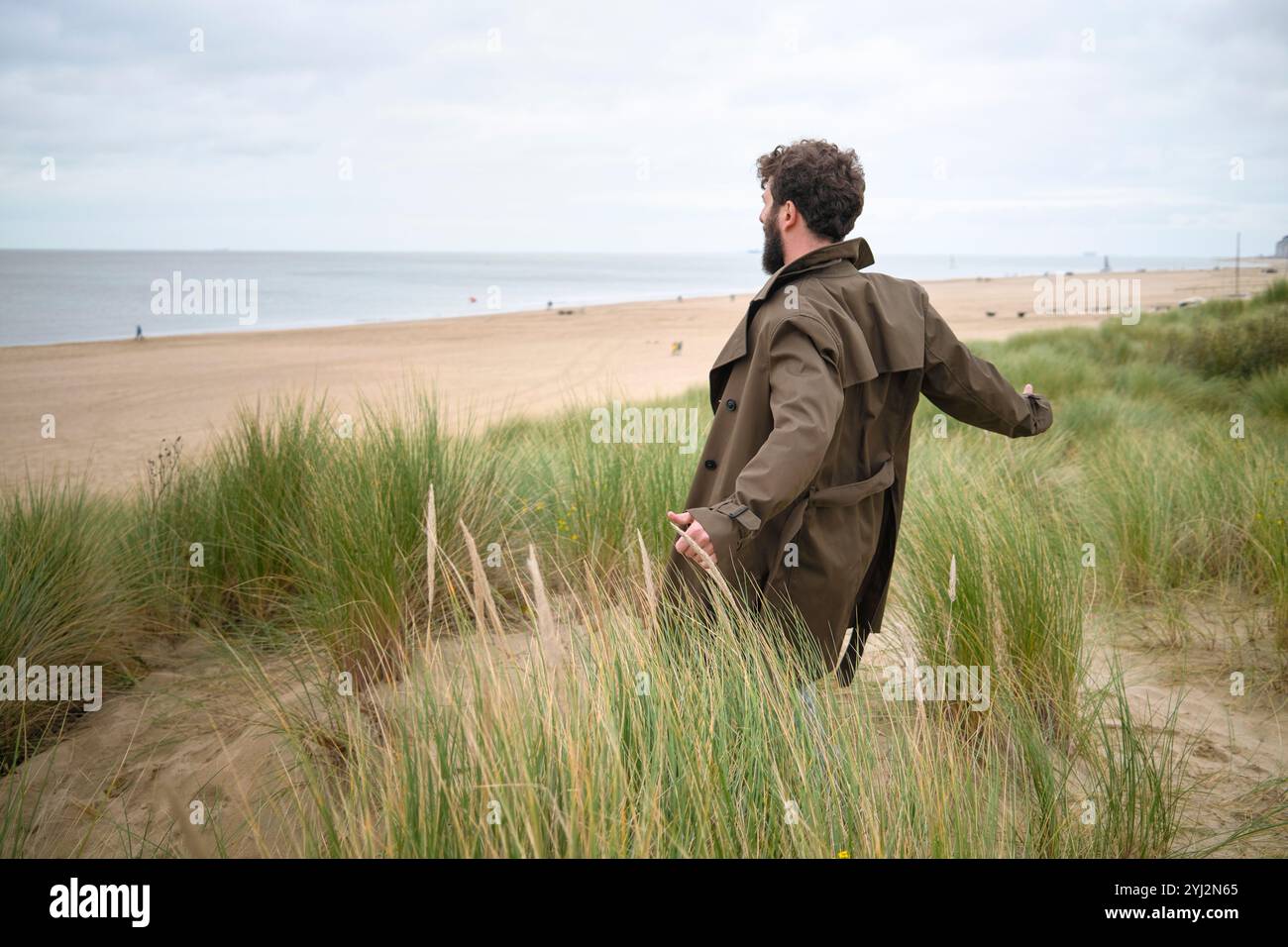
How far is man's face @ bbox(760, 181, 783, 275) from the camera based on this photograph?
2553 millimetres

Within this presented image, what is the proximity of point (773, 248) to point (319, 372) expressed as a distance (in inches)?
679

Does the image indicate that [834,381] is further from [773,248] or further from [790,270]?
[773,248]

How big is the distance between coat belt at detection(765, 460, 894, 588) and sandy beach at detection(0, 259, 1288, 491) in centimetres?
267

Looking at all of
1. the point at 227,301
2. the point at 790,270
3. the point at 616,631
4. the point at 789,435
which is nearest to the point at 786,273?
the point at 790,270

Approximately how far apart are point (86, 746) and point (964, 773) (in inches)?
113

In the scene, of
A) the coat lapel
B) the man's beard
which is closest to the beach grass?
the coat lapel

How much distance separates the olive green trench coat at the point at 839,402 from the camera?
7.57 ft

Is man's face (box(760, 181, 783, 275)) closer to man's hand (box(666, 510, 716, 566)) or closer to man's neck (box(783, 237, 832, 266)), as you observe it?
man's neck (box(783, 237, 832, 266))

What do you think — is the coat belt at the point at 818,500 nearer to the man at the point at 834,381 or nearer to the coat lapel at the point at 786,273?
the man at the point at 834,381

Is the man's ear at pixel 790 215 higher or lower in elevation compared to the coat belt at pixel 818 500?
higher

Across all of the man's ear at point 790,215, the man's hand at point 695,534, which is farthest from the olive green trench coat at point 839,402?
the man's hand at point 695,534

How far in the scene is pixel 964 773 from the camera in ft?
6.78

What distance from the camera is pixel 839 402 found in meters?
2.17

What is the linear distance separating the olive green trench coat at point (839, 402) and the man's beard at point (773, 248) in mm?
167
